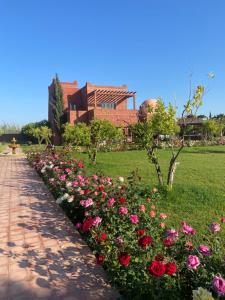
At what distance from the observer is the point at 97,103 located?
34125mm

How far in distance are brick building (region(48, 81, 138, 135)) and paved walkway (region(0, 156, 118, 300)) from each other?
72.7 feet

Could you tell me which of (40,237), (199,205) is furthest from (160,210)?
(40,237)

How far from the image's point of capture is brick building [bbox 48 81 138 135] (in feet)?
95.3

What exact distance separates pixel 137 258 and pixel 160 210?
2825 mm

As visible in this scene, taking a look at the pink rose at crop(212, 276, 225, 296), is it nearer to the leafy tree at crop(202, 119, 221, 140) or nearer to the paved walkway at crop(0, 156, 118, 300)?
the paved walkway at crop(0, 156, 118, 300)

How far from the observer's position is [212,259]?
7.55 feet

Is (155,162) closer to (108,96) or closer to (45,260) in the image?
(45,260)

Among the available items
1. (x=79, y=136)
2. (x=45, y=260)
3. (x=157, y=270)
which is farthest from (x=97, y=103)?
(x=157, y=270)

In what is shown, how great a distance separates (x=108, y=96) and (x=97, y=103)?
1985 mm

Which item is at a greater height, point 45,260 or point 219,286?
point 219,286

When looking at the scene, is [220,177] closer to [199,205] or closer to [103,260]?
[199,205]

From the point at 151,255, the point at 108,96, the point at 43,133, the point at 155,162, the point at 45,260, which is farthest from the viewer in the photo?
the point at 108,96

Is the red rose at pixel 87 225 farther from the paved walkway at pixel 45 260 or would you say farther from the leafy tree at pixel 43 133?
the leafy tree at pixel 43 133

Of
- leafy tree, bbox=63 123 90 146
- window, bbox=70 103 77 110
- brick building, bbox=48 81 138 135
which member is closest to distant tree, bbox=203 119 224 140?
brick building, bbox=48 81 138 135
